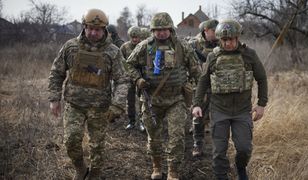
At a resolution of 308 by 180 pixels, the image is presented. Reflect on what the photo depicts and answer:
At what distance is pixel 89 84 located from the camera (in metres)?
4.27

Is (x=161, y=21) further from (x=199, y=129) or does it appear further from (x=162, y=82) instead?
(x=199, y=129)

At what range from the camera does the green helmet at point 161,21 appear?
450 centimetres

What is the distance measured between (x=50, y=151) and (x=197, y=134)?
2297 millimetres

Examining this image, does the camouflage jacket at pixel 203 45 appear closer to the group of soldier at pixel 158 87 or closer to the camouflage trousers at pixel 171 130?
the group of soldier at pixel 158 87

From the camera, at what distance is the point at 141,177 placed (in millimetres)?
4836

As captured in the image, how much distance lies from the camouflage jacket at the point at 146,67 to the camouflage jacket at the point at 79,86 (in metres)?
0.43

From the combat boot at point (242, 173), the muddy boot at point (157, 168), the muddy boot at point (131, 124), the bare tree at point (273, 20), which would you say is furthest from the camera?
the bare tree at point (273, 20)

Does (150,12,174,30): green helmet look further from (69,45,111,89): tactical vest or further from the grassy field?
the grassy field

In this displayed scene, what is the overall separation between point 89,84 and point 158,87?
90cm

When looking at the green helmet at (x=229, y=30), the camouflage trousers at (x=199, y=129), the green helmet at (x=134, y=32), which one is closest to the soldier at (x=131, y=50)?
the green helmet at (x=134, y=32)

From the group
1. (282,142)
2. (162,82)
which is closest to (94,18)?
(162,82)

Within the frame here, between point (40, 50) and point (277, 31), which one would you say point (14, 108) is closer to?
point (40, 50)

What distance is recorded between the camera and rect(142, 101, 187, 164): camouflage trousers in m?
4.54

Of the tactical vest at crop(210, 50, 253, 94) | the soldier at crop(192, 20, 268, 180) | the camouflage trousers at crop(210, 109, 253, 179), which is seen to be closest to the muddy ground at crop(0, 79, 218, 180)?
the camouflage trousers at crop(210, 109, 253, 179)
